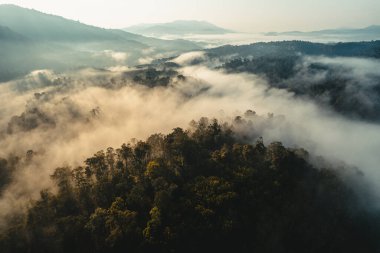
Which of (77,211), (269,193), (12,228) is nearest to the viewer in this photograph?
(12,228)

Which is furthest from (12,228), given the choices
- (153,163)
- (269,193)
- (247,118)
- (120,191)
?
(247,118)

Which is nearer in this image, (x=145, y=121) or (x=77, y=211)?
(x=77, y=211)

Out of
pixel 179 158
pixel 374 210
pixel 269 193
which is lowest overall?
pixel 374 210

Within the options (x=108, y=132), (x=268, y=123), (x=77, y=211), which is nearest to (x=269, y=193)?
(x=77, y=211)

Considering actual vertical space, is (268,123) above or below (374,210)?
above

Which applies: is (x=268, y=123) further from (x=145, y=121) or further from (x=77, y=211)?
(x=77, y=211)

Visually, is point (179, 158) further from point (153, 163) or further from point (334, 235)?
point (334, 235)

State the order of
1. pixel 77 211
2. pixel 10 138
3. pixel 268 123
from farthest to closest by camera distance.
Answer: pixel 268 123
pixel 10 138
pixel 77 211
